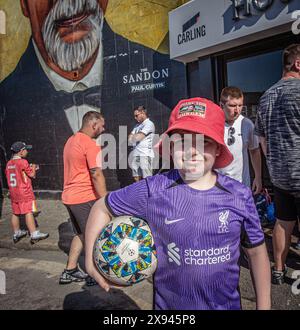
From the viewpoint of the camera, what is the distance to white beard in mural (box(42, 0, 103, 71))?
8.13 meters

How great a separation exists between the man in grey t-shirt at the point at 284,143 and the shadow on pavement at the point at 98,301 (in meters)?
1.55

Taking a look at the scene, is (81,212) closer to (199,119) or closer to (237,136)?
(237,136)

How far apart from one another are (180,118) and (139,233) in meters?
0.63

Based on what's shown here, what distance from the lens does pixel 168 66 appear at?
273 inches

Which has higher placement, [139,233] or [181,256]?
[139,233]

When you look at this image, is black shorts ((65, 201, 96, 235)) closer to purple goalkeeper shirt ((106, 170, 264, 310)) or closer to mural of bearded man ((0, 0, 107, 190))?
purple goalkeeper shirt ((106, 170, 264, 310))

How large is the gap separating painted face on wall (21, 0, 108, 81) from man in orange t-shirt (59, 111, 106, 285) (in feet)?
16.2

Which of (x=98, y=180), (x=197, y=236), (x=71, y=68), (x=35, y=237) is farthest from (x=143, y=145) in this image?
(x=197, y=236)

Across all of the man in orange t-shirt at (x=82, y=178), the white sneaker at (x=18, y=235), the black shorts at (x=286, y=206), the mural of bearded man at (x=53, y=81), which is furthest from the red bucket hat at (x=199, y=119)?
the mural of bearded man at (x=53, y=81)

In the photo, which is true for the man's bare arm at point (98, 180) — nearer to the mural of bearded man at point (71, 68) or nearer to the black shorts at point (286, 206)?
the black shorts at point (286, 206)
